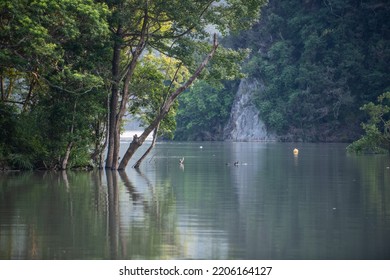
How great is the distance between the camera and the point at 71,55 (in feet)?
122

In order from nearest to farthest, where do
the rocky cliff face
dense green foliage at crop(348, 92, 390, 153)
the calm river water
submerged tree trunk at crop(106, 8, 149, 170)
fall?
1. the calm river water
2. submerged tree trunk at crop(106, 8, 149, 170)
3. dense green foliage at crop(348, 92, 390, 153)
4. the rocky cliff face

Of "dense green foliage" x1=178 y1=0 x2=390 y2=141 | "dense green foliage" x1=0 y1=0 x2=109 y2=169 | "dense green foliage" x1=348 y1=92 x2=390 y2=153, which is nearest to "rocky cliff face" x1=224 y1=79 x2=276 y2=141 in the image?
"dense green foliage" x1=178 y1=0 x2=390 y2=141

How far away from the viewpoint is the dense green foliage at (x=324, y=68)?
342ft

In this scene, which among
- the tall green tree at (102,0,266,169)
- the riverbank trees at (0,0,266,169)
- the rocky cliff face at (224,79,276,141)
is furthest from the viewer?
the rocky cliff face at (224,79,276,141)

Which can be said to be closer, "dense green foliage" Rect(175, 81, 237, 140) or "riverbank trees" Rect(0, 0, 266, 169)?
"riverbank trees" Rect(0, 0, 266, 169)

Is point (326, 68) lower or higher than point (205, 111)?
higher

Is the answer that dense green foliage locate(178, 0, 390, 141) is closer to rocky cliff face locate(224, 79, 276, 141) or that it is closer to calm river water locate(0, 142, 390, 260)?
rocky cliff face locate(224, 79, 276, 141)

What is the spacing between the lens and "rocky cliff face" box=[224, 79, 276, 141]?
122688mm

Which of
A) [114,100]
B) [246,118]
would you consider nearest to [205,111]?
[246,118]

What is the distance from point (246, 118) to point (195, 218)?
106381mm

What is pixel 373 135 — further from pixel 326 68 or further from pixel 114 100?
pixel 326 68

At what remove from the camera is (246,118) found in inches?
4956

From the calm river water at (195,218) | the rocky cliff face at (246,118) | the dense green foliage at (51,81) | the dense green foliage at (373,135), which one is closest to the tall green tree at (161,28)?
the dense green foliage at (51,81)

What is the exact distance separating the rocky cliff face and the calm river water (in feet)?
291
